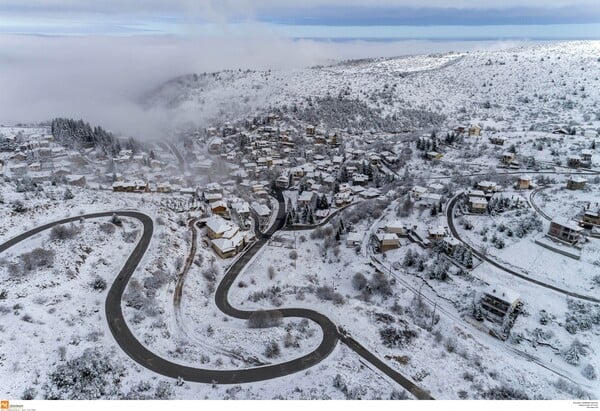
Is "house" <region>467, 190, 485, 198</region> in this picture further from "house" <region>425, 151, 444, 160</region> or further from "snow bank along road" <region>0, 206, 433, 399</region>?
"snow bank along road" <region>0, 206, 433, 399</region>

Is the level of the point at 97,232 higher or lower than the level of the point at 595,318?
higher

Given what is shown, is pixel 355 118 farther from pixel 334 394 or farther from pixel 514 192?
pixel 334 394

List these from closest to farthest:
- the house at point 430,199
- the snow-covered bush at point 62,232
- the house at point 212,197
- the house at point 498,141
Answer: the snow-covered bush at point 62,232 < the house at point 430,199 < the house at point 212,197 < the house at point 498,141

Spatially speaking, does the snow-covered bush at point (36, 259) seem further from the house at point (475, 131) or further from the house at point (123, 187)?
the house at point (475, 131)

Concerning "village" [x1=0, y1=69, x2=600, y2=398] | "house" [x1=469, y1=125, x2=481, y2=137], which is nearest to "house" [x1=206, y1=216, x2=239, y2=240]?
"village" [x1=0, y1=69, x2=600, y2=398]

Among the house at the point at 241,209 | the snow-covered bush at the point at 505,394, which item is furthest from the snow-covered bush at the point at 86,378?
the house at the point at 241,209

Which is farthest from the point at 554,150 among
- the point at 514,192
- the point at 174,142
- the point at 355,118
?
the point at 174,142
